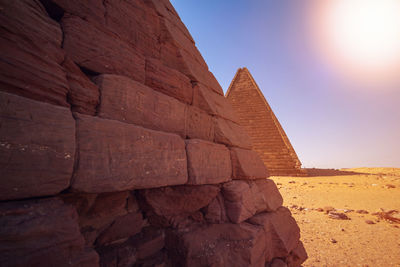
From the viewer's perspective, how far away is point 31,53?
3.80ft

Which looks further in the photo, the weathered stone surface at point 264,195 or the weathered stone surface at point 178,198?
the weathered stone surface at point 264,195

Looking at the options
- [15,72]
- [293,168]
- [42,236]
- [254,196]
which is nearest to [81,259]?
[42,236]

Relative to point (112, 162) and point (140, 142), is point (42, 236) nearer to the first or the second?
point (112, 162)

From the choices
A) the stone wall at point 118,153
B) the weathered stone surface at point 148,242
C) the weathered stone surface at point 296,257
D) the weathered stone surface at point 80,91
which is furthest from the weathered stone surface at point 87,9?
the weathered stone surface at point 296,257

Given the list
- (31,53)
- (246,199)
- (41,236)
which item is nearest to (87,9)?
(31,53)

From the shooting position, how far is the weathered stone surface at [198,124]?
2301 mm

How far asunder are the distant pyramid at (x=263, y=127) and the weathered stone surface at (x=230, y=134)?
13190mm

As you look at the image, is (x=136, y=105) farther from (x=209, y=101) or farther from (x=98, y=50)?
(x=209, y=101)

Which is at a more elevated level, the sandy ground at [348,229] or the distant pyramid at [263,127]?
the distant pyramid at [263,127]

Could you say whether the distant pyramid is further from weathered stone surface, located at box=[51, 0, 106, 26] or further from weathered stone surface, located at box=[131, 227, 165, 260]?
weathered stone surface, located at box=[51, 0, 106, 26]

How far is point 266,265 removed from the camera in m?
2.39

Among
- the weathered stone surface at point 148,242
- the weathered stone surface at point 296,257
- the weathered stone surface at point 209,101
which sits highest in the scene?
the weathered stone surface at point 209,101

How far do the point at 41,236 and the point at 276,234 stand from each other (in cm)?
265

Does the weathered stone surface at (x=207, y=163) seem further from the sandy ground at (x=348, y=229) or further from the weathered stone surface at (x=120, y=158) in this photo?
the sandy ground at (x=348, y=229)
